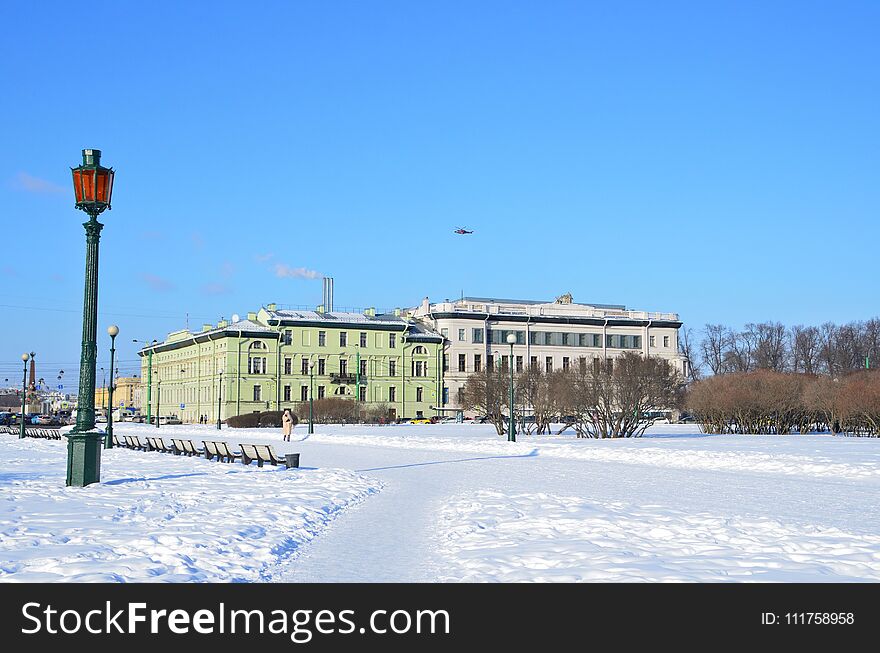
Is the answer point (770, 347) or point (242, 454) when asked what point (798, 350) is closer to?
point (770, 347)

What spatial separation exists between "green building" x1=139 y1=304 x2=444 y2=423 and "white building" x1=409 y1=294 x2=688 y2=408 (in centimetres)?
198

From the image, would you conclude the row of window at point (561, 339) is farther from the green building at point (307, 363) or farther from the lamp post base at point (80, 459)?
the lamp post base at point (80, 459)

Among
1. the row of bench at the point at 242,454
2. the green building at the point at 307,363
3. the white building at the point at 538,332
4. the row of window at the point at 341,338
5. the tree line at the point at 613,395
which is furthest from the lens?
the white building at the point at 538,332

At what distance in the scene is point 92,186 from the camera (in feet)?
60.4

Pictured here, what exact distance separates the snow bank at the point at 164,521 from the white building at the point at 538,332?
75.2 meters

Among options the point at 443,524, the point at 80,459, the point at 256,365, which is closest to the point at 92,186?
the point at 80,459

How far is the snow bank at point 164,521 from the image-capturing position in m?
9.55

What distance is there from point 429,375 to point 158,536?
8614cm

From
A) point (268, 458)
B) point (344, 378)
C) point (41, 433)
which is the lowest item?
point (268, 458)

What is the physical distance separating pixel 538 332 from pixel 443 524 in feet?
292

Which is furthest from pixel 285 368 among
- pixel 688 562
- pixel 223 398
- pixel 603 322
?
pixel 688 562

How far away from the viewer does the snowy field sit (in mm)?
9570

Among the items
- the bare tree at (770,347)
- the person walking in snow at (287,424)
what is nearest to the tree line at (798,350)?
the bare tree at (770,347)
